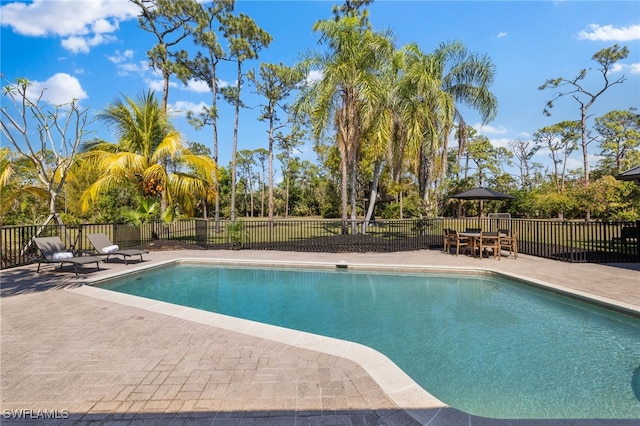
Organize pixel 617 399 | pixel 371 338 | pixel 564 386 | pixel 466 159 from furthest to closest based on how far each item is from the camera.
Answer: pixel 466 159
pixel 371 338
pixel 564 386
pixel 617 399

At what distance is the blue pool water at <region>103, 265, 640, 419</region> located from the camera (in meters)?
3.16

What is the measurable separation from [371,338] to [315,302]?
205 cm

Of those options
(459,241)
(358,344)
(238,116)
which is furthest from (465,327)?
(238,116)

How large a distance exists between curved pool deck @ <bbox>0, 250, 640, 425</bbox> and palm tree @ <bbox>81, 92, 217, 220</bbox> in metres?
7.86

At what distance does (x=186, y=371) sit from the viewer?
9.93ft

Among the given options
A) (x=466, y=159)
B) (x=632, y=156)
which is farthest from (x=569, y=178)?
(x=466, y=159)

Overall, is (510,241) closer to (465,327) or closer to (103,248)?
(465,327)

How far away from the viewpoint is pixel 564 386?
3.29 m

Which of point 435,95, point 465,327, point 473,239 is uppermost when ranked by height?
point 435,95

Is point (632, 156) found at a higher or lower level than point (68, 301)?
higher

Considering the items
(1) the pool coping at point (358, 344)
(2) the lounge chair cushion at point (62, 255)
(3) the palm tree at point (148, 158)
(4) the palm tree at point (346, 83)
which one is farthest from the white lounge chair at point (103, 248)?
(4) the palm tree at point (346, 83)

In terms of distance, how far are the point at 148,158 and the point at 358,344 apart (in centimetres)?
1278

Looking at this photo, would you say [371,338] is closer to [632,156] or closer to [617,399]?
[617,399]

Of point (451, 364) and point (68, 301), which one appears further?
point (68, 301)
